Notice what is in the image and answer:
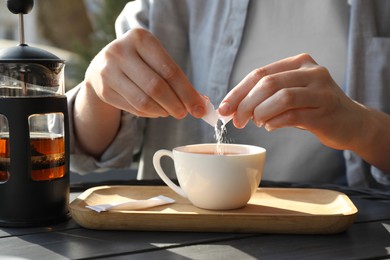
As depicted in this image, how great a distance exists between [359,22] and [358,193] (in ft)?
1.57

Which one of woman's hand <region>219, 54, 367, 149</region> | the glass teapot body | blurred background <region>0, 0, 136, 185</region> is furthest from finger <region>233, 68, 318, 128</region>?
blurred background <region>0, 0, 136, 185</region>

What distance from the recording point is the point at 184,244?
73 centimetres

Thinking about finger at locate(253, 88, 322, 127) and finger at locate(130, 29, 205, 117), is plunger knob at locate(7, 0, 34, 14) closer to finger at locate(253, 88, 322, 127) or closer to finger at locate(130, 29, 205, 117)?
finger at locate(130, 29, 205, 117)

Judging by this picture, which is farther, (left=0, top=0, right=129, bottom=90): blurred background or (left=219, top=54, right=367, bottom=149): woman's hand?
(left=0, top=0, right=129, bottom=90): blurred background

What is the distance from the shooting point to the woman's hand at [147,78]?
86cm

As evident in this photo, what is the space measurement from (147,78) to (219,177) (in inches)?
7.1

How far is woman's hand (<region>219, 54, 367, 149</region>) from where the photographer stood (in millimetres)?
857

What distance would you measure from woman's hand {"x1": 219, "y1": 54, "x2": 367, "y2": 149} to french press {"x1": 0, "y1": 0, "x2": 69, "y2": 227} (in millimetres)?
249

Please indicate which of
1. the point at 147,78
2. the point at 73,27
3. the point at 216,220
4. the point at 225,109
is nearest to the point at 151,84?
the point at 147,78

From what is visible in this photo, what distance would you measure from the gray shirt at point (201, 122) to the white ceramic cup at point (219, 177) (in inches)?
20.0

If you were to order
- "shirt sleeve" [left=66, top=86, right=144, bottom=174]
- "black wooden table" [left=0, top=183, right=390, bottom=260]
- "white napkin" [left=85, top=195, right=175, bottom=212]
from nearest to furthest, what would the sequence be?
1. "black wooden table" [left=0, top=183, right=390, bottom=260]
2. "white napkin" [left=85, top=195, right=175, bottom=212]
3. "shirt sleeve" [left=66, top=86, right=144, bottom=174]

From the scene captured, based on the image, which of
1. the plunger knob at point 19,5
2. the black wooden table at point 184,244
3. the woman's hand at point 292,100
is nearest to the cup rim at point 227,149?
the woman's hand at point 292,100

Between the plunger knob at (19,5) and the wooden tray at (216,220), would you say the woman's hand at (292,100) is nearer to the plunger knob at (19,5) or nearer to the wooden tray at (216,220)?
the wooden tray at (216,220)

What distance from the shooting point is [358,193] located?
40.7 inches
